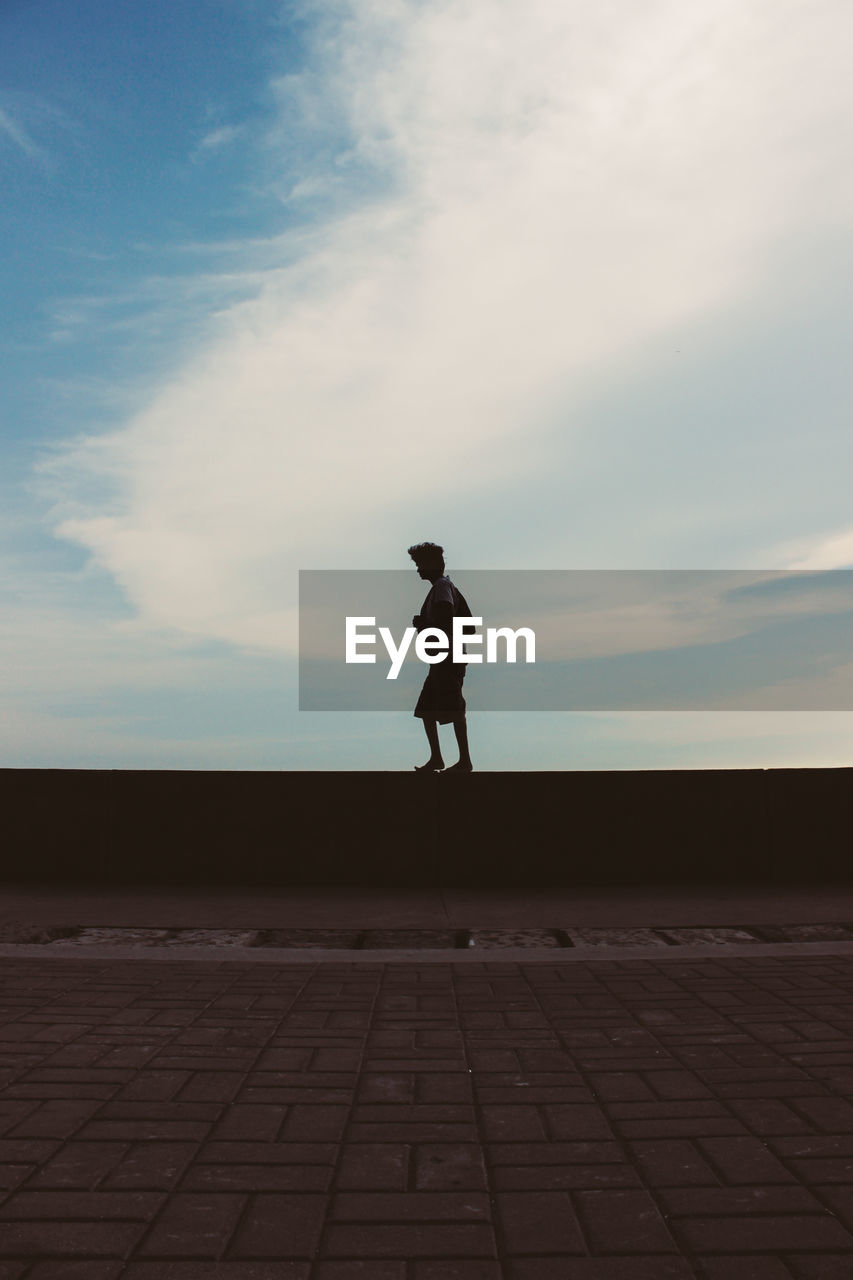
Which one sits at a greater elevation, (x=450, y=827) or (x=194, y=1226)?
(x=450, y=827)

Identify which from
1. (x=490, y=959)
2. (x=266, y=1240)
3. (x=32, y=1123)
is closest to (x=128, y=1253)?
(x=266, y=1240)

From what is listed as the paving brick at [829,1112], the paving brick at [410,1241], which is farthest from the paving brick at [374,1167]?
the paving brick at [829,1112]

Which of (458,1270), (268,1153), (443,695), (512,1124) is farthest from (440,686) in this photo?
(458,1270)

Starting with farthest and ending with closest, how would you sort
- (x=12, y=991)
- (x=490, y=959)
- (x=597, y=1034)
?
1. (x=490, y=959)
2. (x=12, y=991)
3. (x=597, y=1034)

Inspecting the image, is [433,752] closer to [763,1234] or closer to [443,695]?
[443,695]

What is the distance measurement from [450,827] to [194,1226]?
230 inches

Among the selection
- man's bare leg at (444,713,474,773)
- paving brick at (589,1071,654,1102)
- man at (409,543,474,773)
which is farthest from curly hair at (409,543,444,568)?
paving brick at (589,1071,654,1102)

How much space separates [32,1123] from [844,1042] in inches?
117

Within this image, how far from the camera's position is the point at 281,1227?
2.45 metres

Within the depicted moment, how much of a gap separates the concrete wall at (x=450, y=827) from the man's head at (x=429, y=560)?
1.72 metres

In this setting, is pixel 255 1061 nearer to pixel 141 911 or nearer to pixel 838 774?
pixel 141 911

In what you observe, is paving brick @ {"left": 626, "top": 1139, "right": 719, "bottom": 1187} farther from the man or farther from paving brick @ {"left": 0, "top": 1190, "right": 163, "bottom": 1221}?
the man

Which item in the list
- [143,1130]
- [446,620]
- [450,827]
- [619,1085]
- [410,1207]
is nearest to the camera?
[410,1207]

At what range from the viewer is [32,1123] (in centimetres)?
315
